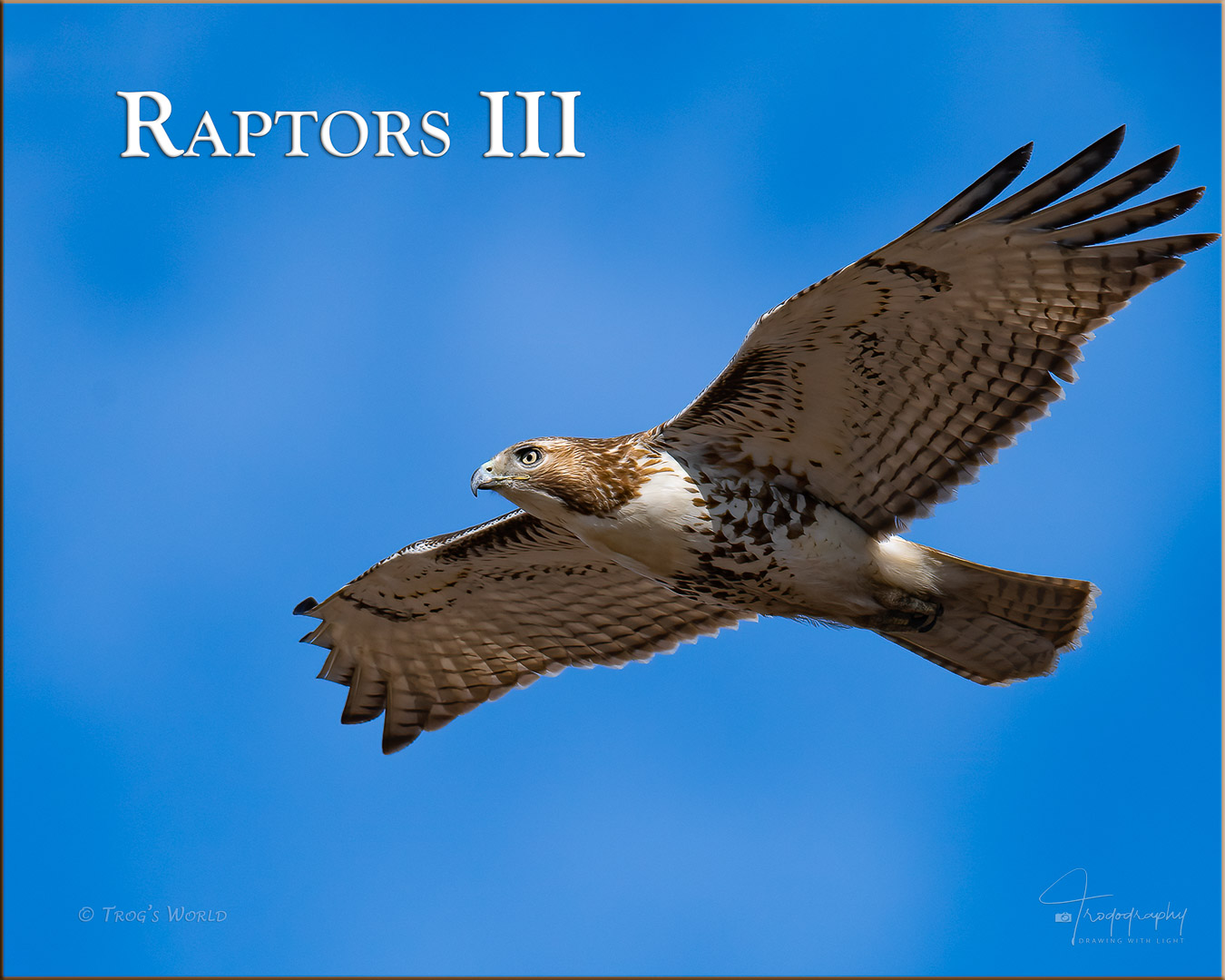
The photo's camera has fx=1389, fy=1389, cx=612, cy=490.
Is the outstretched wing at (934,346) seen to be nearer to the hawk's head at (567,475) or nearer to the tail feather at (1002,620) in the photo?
the hawk's head at (567,475)

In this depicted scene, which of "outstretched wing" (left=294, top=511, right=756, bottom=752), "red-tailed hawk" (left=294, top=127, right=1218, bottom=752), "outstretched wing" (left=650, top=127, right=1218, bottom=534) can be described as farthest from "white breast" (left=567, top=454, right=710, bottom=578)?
"outstretched wing" (left=294, top=511, right=756, bottom=752)

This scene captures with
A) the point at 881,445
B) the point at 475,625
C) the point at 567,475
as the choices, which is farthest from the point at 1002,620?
the point at 475,625

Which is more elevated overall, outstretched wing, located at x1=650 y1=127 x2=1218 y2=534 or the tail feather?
outstretched wing, located at x1=650 y1=127 x2=1218 y2=534

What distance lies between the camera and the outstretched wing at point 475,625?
9562mm

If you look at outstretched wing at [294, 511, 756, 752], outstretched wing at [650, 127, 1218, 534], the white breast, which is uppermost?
outstretched wing at [650, 127, 1218, 534]

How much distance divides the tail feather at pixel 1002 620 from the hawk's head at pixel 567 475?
186cm

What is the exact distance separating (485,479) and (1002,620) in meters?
3.17

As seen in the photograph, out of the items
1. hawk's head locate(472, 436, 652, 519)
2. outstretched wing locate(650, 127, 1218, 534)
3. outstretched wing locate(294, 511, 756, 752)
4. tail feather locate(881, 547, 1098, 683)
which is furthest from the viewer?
outstretched wing locate(294, 511, 756, 752)

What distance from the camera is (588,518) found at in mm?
7949

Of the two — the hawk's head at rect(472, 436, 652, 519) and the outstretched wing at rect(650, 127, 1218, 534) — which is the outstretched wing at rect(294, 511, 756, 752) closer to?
the hawk's head at rect(472, 436, 652, 519)

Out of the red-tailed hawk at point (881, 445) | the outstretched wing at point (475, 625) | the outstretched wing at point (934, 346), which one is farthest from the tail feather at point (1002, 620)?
the outstretched wing at point (475, 625)

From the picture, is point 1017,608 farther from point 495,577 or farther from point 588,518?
point 495,577

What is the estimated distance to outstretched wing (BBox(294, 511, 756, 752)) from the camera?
9562 millimetres

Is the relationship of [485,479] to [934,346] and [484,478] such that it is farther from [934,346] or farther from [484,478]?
[934,346]
